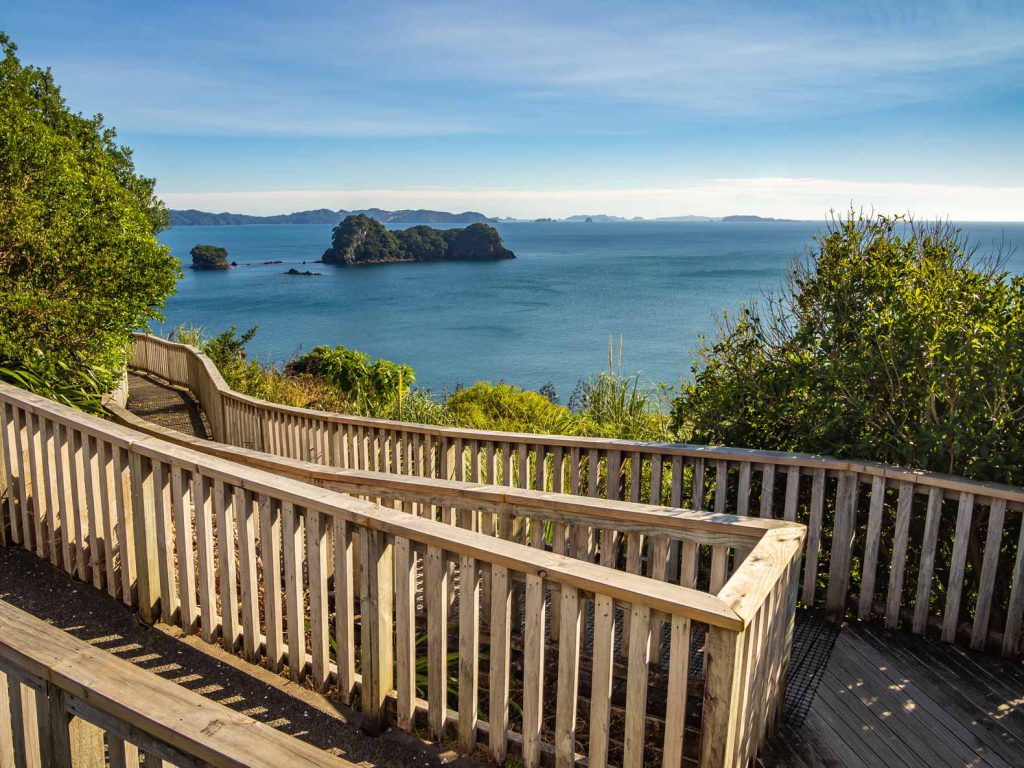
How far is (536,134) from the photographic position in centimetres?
13338

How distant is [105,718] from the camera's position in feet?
4.93

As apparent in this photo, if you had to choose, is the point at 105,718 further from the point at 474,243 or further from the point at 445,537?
the point at 474,243

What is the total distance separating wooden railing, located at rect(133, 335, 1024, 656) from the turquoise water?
14574mm

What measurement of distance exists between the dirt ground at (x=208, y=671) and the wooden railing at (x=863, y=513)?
86.2 inches

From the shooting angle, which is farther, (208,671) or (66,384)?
(66,384)

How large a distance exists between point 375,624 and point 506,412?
300 inches

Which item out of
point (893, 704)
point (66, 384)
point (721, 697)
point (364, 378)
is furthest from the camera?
point (364, 378)

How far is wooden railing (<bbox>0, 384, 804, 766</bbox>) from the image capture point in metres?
2.43

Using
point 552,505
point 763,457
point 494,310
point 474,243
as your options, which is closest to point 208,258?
point 474,243

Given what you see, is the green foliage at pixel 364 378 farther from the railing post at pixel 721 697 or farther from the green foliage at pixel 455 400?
the railing post at pixel 721 697

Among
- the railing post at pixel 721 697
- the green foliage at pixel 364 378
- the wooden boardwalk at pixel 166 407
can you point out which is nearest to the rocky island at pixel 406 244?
the wooden boardwalk at pixel 166 407

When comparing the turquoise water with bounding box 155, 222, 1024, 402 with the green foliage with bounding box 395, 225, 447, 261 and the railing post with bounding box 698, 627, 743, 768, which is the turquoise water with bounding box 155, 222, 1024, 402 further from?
the railing post with bounding box 698, 627, 743, 768

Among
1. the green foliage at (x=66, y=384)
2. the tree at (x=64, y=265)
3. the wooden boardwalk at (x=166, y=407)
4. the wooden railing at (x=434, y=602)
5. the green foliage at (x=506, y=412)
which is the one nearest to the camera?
the wooden railing at (x=434, y=602)

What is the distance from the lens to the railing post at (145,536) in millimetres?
3525
